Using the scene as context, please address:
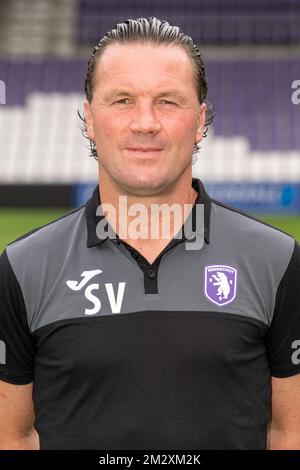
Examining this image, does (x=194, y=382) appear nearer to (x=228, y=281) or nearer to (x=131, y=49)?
(x=228, y=281)

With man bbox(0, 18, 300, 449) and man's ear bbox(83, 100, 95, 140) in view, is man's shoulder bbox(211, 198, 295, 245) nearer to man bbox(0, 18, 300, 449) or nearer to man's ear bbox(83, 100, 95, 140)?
man bbox(0, 18, 300, 449)

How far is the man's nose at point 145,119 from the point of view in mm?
1644

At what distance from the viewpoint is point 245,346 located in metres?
1.69

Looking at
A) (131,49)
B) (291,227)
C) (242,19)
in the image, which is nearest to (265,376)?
(131,49)

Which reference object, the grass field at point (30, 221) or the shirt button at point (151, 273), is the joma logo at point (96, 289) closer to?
the shirt button at point (151, 273)

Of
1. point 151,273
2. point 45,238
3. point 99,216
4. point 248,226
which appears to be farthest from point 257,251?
point 45,238

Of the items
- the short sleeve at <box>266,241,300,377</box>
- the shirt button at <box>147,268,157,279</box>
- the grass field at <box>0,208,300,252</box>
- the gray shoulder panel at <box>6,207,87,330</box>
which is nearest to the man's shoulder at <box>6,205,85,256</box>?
the gray shoulder panel at <box>6,207,87,330</box>

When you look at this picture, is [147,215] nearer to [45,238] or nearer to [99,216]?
[99,216]

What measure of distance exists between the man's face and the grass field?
8396 millimetres

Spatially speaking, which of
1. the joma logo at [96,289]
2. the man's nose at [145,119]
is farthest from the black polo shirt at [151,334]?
the man's nose at [145,119]

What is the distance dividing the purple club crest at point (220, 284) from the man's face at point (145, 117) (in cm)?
20

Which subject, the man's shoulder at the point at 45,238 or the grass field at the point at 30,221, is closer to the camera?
the man's shoulder at the point at 45,238

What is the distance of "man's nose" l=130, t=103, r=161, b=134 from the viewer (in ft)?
5.39

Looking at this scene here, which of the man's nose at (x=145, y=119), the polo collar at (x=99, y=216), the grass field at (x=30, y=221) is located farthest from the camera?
the grass field at (x=30, y=221)
